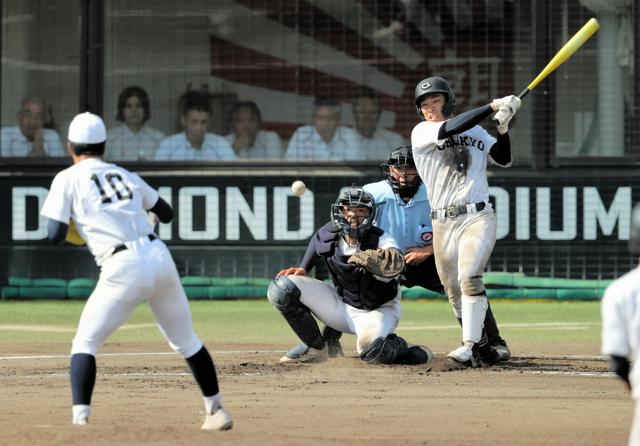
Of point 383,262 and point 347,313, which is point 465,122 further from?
point 347,313

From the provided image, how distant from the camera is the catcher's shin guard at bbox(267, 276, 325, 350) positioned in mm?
9047

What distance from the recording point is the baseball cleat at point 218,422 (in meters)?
6.18

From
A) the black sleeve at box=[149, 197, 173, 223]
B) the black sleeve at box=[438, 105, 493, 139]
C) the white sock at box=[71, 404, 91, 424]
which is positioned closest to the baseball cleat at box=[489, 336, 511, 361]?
the black sleeve at box=[438, 105, 493, 139]

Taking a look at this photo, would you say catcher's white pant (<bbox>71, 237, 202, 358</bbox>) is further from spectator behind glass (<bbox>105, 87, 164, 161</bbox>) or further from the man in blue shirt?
spectator behind glass (<bbox>105, 87, 164, 161</bbox>)

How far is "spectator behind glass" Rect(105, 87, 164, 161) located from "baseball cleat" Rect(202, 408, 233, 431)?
27.8ft

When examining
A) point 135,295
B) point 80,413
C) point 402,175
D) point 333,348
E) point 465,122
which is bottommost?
point 333,348

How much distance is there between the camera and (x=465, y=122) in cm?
834

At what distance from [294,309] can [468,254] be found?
1265 mm

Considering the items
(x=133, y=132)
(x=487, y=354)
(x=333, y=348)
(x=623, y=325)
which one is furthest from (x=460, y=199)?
(x=133, y=132)

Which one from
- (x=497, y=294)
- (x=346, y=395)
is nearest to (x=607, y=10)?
(x=497, y=294)

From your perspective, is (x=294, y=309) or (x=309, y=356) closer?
(x=294, y=309)

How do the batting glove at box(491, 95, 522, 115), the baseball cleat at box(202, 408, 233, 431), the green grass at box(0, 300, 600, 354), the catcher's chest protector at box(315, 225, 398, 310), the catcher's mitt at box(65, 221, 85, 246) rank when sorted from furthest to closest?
the green grass at box(0, 300, 600, 354) < the catcher's chest protector at box(315, 225, 398, 310) < the batting glove at box(491, 95, 522, 115) < the catcher's mitt at box(65, 221, 85, 246) < the baseball cleat at box(202, 408, 233, 431)

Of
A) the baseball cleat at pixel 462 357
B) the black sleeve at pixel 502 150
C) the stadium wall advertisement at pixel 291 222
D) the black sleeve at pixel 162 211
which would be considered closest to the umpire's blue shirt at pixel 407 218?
the black sleeve at pixel 502 150

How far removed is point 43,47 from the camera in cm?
1471
